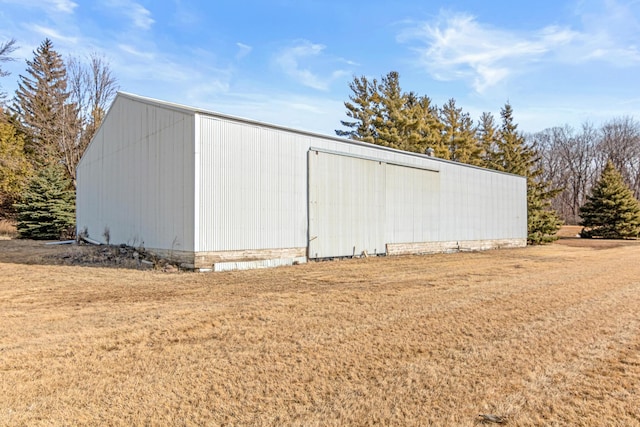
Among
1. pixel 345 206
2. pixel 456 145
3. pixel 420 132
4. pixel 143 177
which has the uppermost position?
pixel 420 132

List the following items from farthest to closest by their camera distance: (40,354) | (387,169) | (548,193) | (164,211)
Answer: (548,193), (387,169), (164,211), (40,354)

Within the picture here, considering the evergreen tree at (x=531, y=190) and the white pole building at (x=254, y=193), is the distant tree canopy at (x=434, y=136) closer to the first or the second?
the evergreen tree at (x=531, y=190)

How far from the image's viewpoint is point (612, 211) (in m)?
30.4

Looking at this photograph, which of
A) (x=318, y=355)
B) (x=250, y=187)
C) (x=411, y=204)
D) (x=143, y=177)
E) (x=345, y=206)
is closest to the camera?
(x=318, y=355)

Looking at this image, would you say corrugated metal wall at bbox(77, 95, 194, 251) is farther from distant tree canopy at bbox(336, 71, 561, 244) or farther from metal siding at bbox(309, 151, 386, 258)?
distant tree canopy at bbox(336, 71, 561, 244)

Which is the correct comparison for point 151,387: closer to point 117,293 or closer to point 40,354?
point 40,354

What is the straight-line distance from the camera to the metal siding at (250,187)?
10.3 metres

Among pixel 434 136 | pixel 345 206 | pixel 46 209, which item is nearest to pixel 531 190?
pixel 434 136

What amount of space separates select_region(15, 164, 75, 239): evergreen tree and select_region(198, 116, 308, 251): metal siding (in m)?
18.7

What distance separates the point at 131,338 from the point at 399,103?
95.9 feet

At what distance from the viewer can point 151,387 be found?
3143 mm

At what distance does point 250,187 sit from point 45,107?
95.4 ft

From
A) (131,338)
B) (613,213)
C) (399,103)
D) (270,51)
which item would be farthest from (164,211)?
(613,213)

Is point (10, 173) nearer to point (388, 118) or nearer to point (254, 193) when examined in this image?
Result: point (254, 193)
